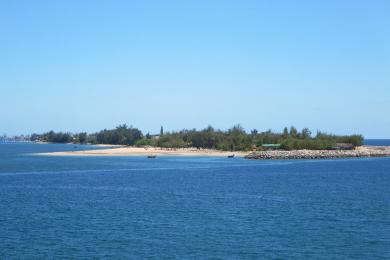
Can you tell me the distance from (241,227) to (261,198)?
14539 millimetres

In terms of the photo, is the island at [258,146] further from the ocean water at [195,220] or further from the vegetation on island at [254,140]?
the ocean water at [195,220]

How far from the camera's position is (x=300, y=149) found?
140000mm

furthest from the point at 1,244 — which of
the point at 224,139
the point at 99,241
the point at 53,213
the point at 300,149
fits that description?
the point at 224,139

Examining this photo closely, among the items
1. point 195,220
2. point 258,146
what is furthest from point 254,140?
point 195,220

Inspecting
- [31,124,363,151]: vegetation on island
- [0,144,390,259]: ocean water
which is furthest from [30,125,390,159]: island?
[0,144,390,259]: ocean water

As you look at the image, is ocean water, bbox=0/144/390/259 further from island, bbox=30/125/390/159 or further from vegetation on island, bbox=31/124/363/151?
vegetation on island, bbox=31/124/363/151

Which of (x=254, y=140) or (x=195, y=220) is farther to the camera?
(x=254, y=140)

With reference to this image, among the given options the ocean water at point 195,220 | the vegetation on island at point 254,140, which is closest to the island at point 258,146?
the vegetation on island at point 254,140

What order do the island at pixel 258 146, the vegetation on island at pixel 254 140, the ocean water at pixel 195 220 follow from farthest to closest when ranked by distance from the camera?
the vegetation on island at pixel 254 140, the island at pixel 258 146, the ocean water at pixel 195 220

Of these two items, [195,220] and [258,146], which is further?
[258,146]

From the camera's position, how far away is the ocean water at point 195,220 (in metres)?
27.2

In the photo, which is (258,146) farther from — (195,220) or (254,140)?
(195,220)

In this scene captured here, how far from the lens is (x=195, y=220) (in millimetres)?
35500

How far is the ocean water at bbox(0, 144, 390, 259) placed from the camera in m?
27.2
